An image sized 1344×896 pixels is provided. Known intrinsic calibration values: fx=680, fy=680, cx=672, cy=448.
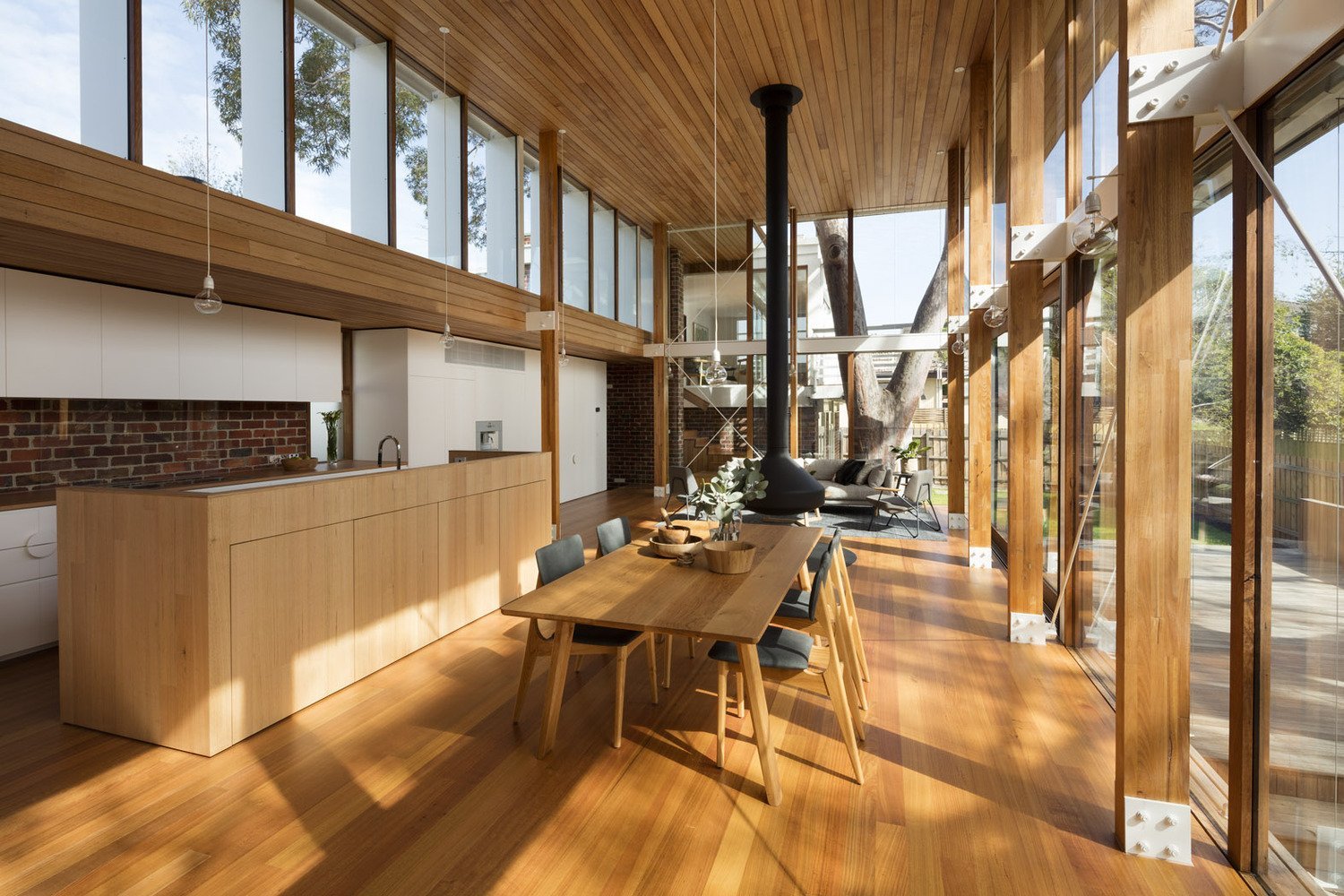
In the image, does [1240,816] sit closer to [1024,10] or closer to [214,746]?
[214,746]

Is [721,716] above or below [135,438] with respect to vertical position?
below

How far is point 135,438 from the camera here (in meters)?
4.66

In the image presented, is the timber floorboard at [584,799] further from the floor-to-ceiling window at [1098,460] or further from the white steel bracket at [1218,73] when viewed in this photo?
the white steel bracket at [1218,73]

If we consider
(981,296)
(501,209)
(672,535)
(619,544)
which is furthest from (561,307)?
(672,535)

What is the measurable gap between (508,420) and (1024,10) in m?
6.38

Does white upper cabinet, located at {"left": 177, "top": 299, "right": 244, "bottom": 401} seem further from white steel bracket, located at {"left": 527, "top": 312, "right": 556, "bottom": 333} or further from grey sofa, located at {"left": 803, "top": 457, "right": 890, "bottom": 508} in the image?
grey sofa, located at {"left": 803, "top": 457, "right": 890, "bottom": 508}

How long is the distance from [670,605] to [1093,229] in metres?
2.07

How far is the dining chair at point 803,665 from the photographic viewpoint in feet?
7.99

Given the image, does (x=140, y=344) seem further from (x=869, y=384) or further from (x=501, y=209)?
(x=869, y=384)

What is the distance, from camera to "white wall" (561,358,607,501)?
968 centimetres

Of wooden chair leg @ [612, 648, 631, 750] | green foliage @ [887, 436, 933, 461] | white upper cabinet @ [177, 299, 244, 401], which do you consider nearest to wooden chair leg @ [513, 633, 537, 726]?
wooden chair leg @ [612, 648, 631, 750]

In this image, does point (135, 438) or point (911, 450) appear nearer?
point (135, 438)

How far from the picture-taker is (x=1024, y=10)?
3936mm

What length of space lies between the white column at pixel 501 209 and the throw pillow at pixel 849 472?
4.55 m
